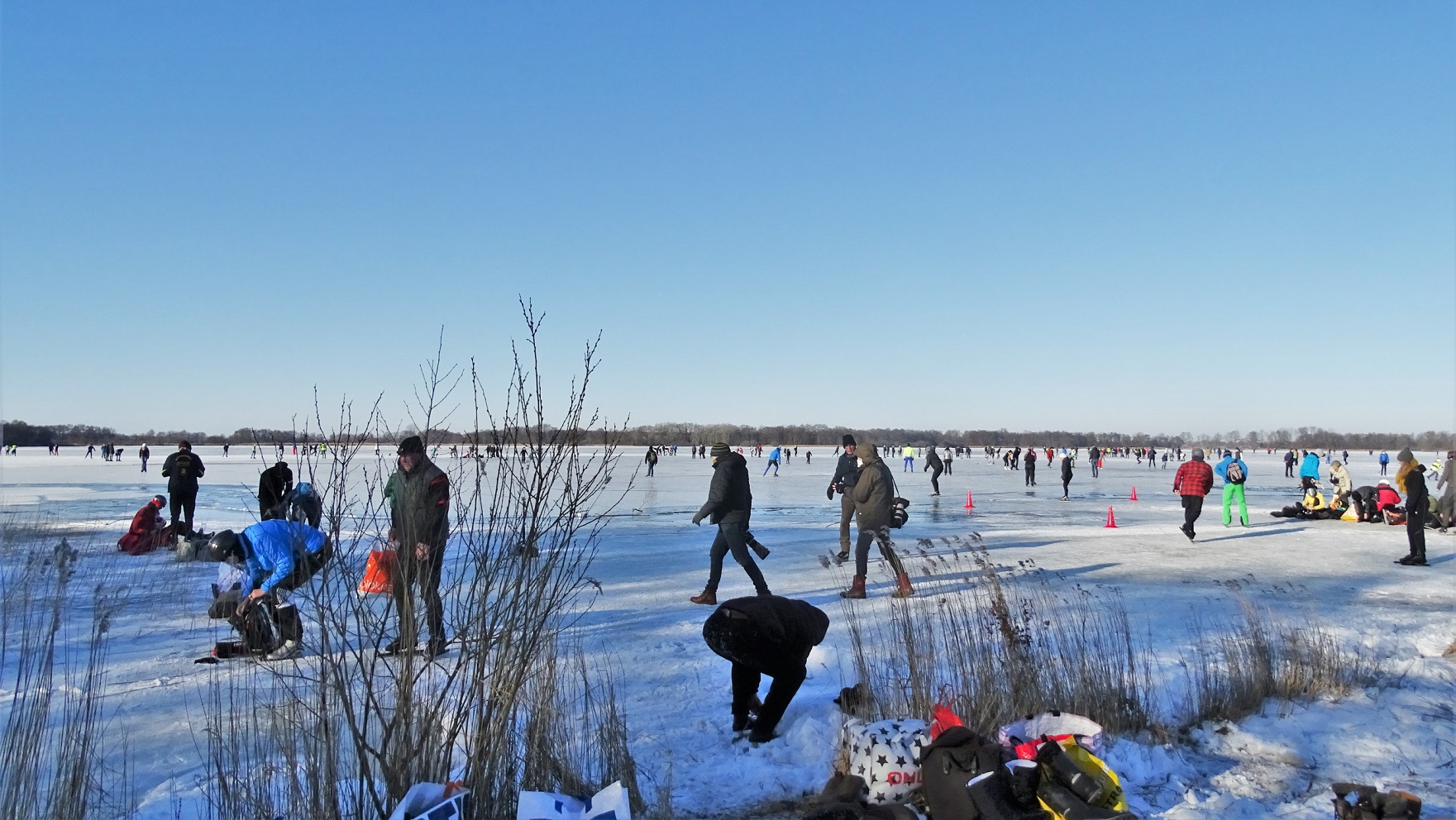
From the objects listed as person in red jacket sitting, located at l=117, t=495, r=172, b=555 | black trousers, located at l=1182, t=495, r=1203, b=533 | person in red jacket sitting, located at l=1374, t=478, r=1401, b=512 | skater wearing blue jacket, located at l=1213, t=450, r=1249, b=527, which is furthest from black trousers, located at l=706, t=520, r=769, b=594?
person in red jacket sitting, located at l=1374, t=478, r=1401, b=512

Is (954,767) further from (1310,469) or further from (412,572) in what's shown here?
(1310,469)

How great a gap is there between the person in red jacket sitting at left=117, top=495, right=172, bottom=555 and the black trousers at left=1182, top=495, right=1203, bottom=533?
1634 cm

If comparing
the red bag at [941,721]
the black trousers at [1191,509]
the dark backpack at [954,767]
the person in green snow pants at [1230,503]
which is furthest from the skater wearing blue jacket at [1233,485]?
the dark backpack at [954,767]

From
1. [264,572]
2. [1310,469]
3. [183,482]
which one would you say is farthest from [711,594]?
[1310,469]

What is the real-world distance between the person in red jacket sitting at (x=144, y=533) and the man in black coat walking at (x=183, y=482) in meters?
0.46

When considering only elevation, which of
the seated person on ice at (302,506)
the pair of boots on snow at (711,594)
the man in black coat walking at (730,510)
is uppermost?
the seated person on ice at (302,506)

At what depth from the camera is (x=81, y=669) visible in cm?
642

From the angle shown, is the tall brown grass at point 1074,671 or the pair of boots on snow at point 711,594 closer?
the tall brown grass at point 1074,671

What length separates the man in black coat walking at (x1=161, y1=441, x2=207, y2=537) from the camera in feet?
45.2

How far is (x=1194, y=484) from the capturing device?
15.6 m

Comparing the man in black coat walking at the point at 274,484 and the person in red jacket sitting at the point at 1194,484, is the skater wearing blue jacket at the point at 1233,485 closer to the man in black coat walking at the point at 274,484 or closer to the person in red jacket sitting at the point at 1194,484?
the person in red jacket sitting at the point at 1194,484

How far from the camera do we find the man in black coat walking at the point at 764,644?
15.3 feet

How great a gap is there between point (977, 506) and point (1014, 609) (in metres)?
16.9

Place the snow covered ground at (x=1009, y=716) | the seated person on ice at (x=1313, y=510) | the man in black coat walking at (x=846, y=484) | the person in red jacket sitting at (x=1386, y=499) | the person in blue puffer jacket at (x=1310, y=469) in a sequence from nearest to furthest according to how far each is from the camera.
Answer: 1. the snow covered ground at (x=1009, y=716)
2. the man in black coat walking at (x=846, y=484)
3. the person in red jacket sitting at (x=1386, y=499)
4. the seated person on ice at (x=1313, y=510)
5. the person in blue puffer jacket at (x=1310, y=469)
